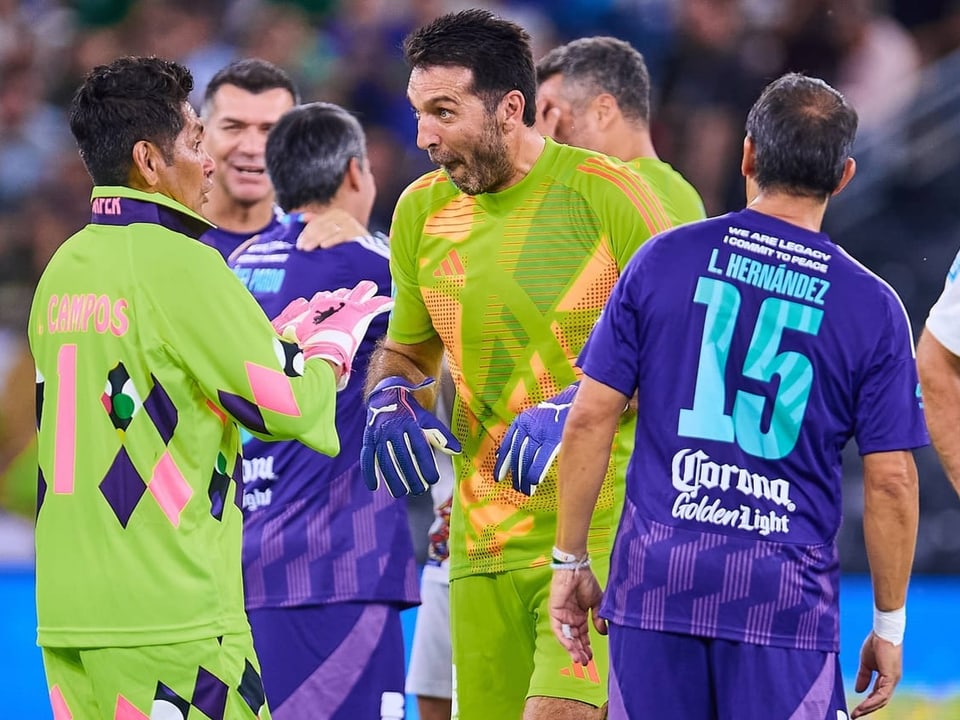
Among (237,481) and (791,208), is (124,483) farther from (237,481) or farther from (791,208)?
(791,208)

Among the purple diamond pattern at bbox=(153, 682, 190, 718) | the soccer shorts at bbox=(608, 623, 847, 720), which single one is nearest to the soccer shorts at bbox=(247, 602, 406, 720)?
the purple diamond pattern at bbox=(153, 682, 190, 718)

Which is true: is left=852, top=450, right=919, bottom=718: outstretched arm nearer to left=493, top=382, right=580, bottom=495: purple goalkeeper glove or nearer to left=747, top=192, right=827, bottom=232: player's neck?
left=747, top=192, right=827, bottom=232: player's neck

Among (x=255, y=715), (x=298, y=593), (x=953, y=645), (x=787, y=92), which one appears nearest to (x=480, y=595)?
(x=298, y=593)

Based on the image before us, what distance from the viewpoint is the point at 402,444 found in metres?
4.19

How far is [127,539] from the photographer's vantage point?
347cm

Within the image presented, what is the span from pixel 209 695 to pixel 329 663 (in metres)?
1.47

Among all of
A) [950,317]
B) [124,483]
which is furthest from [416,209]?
[950,317]

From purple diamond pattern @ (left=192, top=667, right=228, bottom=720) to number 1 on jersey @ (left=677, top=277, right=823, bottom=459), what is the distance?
1179mm

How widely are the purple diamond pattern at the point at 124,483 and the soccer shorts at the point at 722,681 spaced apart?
1.13 m

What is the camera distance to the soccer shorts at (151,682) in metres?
3.41

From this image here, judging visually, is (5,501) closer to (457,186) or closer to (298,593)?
(298,593)

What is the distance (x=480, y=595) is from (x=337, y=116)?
173 centimetres

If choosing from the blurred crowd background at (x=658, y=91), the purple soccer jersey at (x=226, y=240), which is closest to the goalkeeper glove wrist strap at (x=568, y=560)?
the purple soccer jersey at (x=226, y=240)

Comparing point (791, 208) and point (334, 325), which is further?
point (334, 325)
